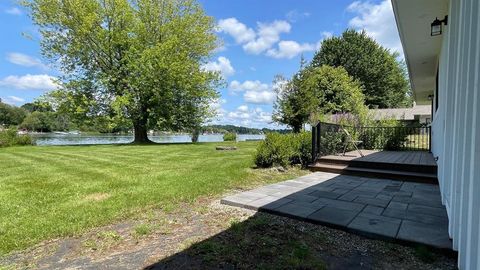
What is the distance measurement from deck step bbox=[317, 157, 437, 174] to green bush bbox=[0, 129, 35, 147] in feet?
61.2

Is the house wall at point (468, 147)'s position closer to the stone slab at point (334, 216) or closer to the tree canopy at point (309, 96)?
the stone slab at point (334, 216)

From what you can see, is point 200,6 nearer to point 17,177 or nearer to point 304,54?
point 304,54

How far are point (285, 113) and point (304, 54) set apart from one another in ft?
15.3

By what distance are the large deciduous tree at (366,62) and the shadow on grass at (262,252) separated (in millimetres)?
30134

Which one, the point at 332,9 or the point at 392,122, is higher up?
the point at 332,9

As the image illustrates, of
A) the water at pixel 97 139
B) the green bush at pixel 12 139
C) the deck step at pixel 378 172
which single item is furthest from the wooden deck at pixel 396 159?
the green bush at pixel 12 139

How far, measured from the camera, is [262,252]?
2406mm

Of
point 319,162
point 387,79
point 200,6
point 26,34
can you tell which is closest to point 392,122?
point 319,162

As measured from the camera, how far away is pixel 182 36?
1800 centimetres

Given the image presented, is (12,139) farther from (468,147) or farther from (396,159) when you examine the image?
(468,147)

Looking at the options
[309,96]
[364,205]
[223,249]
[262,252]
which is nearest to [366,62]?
[309,96]

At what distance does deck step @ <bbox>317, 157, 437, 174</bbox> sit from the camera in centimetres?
568

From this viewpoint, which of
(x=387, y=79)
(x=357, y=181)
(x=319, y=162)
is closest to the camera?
(x=357, y=181)

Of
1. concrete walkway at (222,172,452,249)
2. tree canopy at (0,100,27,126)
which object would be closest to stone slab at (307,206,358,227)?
concrete walkway at (222,172,452,249)
